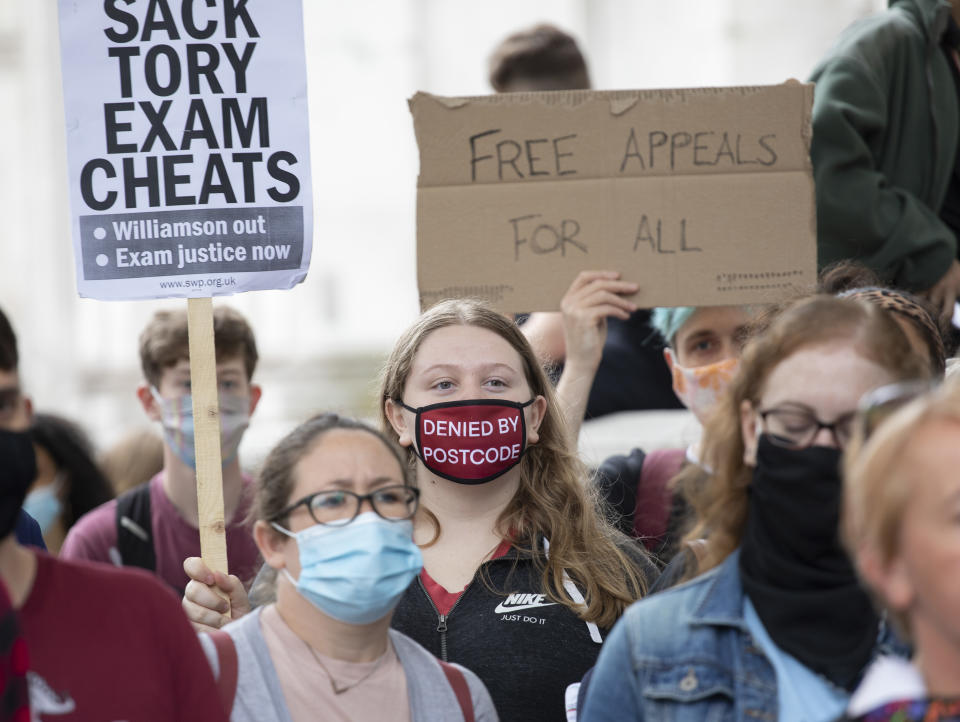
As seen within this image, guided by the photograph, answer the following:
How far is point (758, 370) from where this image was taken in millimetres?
2527

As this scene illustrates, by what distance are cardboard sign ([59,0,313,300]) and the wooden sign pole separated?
5.9 inches

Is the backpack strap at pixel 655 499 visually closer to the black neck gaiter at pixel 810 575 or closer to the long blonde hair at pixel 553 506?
the long blonde hair at pixel 553 506

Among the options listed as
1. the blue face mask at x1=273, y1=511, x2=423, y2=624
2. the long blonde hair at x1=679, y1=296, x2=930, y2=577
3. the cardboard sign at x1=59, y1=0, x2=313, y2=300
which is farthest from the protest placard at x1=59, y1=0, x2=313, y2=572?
the long blonde hair at x1=679, y1=296, x2=930, y2=577

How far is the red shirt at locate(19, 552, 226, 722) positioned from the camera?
2.13m

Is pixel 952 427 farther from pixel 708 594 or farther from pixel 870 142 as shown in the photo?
pixel 870 142

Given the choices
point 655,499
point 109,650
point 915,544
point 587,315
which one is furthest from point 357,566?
point 655,499

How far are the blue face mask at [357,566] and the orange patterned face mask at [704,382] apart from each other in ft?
5.71

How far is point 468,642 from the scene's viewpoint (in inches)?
127

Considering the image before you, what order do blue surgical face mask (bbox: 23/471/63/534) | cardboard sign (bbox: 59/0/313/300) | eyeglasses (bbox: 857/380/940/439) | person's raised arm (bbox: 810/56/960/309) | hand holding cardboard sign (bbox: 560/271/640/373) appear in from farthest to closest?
blue surgical face mask (bbox: 23/471/63/534) < person's raised arm (bbox: 810/56/960/309) < hand holding cardboard sign (bbox: 560/271/640/373) < cardboard sign (bbox: 59/0/313/300) < eyeglasses (bbox: 857/380/940/439)

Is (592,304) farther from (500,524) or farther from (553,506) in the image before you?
(500,524)

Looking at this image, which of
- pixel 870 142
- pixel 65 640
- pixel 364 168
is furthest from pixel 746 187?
pixel 364 168

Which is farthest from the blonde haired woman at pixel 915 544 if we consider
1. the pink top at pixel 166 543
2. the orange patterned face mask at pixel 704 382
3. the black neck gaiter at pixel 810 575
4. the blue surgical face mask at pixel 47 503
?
the blue surgical face mask at pixel 47 503

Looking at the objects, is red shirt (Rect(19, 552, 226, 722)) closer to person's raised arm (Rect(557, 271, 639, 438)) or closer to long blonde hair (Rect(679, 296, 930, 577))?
long blonde hair (Rect(679, 296, 930, 577))

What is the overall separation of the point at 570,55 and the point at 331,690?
3.26 m
